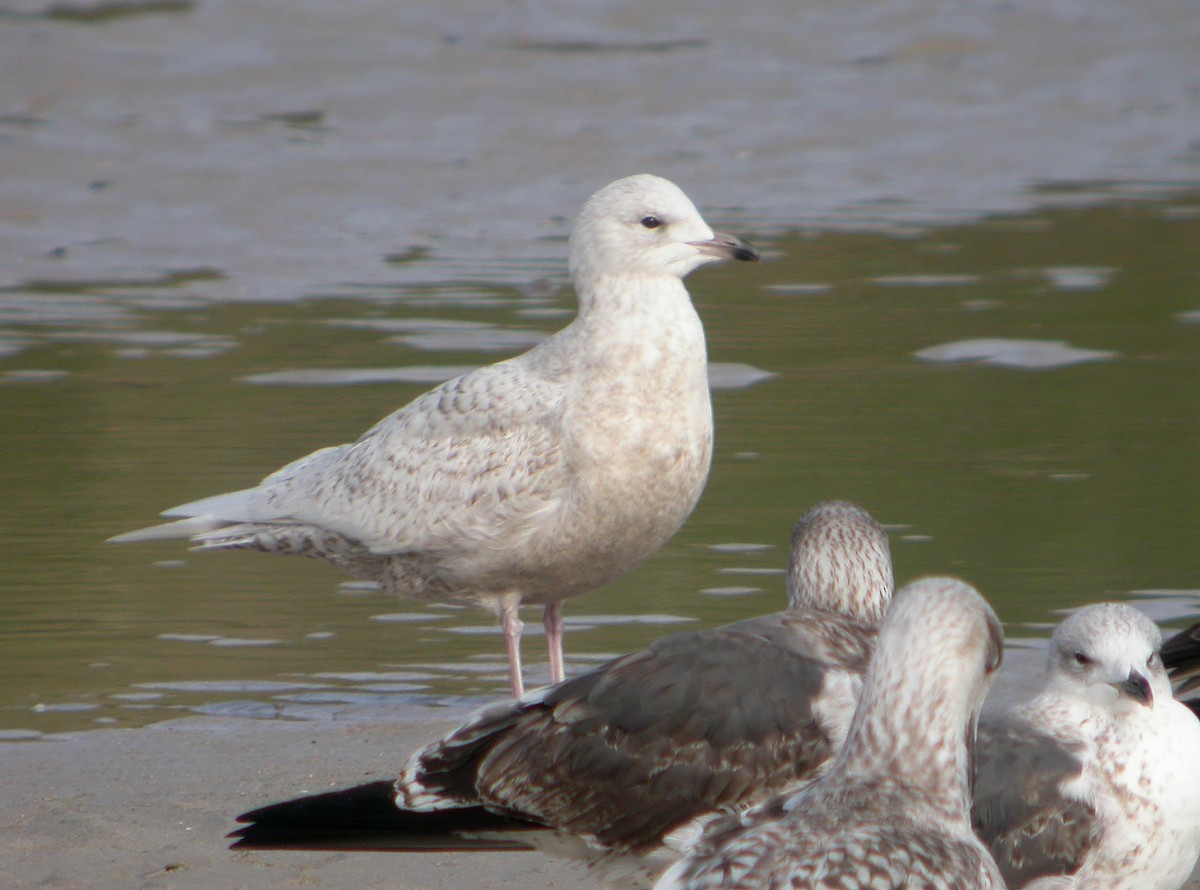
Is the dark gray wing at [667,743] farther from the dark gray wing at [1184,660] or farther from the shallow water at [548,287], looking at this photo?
the shallow water at [548,287]

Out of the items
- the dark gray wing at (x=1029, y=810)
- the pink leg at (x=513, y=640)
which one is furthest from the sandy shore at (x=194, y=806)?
the dark gray wing at (x=1029, y=810)

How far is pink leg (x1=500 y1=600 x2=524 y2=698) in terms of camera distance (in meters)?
7.06

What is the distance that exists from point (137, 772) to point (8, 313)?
773 centimetres

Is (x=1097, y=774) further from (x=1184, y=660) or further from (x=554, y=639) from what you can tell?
(x=554, y=639)

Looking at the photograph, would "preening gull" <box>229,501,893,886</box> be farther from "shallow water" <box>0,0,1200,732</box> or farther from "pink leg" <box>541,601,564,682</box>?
"shallow water" <box>0,0,1200,732</box>

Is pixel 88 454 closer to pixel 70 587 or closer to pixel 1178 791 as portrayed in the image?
pixel 70 587

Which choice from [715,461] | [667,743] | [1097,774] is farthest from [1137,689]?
[715,461]

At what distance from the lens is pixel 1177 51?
22.5 m

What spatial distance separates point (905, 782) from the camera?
14.5ft

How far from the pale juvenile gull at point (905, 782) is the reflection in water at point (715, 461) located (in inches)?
118

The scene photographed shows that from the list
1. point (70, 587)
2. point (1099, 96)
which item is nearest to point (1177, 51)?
point (1099, 96)

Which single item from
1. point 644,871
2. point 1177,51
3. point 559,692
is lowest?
point 644,871

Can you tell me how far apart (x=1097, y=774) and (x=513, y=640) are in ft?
7.68

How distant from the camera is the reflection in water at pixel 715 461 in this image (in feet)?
25.8
